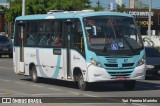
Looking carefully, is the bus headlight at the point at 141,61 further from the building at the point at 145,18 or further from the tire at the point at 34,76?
the building at the point at 145,18

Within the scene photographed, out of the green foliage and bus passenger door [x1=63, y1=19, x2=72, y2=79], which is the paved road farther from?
the green foliage

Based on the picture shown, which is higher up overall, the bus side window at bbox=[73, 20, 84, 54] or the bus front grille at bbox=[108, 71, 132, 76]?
the bus side window at bbox=[73, 20, 84, 54]

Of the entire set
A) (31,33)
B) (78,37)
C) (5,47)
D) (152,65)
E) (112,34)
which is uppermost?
(112,34)

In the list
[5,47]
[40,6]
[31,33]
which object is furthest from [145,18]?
[31,33]

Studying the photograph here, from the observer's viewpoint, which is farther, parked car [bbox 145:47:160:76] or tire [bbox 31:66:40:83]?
parked car [bbox 145:47:160:76]

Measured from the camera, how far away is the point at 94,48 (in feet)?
64.1

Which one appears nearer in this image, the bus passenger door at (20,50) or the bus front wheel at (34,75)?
the bus front wheel at (34,75)

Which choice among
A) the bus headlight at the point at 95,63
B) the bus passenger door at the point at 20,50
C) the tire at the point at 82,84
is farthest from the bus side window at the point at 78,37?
the bus passenger door at the point at 20,50

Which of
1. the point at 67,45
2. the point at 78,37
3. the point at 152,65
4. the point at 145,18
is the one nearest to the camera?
the point at 78,37

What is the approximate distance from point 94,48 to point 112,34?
0.88m

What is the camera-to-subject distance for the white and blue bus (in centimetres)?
1952

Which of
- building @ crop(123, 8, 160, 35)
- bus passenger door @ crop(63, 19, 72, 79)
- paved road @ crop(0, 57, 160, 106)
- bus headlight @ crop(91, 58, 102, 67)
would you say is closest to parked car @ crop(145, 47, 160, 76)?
paved road @ crop(0, 57, 160, 106)

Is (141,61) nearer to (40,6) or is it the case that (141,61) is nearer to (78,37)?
(78,37)

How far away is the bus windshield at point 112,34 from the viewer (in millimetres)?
19641
